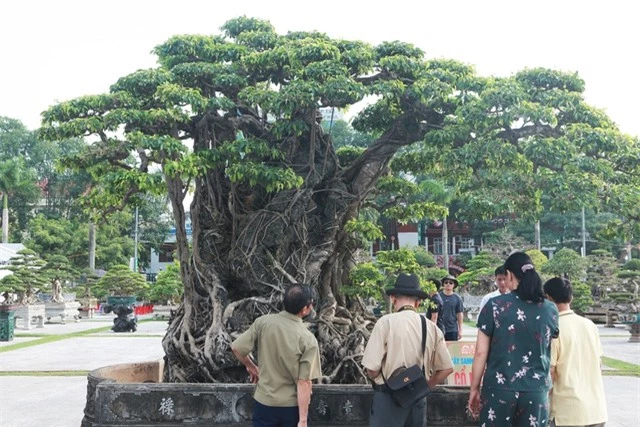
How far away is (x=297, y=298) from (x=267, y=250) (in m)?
3.83

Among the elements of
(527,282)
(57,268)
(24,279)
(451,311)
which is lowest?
(451,311)

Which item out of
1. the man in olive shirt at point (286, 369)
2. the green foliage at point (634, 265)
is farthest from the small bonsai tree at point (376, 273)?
the green foliage at point (634, 265)

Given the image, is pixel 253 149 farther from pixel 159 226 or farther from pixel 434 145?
pixel 159 226

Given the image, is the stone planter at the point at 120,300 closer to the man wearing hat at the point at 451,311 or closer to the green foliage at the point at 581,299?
the green foliage at the point at 581,299

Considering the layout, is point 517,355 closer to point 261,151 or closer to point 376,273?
point 261,151

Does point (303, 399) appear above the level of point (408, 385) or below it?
below

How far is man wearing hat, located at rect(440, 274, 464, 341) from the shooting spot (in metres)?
8.37

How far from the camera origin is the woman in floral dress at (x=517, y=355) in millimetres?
4004

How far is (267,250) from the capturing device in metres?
8.32

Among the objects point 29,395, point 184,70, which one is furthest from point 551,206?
point 29,395

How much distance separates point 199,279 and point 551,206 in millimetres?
Answer: 4042

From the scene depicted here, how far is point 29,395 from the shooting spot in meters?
9.77

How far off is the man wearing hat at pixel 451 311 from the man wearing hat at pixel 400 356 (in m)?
4.02

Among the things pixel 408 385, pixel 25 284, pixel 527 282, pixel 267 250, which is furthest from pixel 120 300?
pixel 527 282
